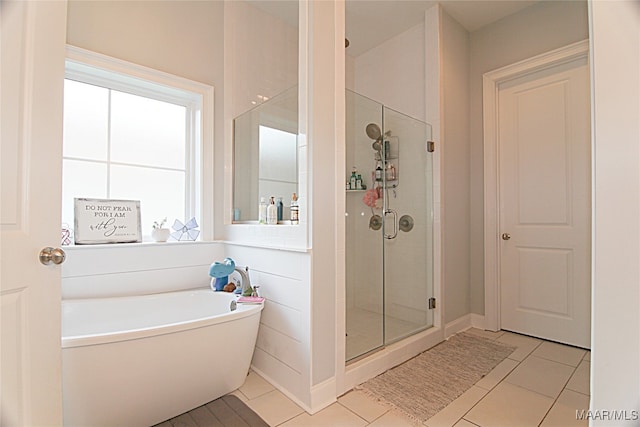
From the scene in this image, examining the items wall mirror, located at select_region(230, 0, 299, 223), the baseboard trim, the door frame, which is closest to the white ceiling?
wall mirror, located at select_region(230, 0, 299, 223)

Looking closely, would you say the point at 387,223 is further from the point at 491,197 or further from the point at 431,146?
the point at 491,197

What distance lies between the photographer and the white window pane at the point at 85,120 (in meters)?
2.05

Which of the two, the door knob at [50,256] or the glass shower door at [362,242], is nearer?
the door knob at [50,256]

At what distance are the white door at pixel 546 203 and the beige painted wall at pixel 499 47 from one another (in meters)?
0.18

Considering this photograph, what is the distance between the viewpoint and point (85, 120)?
2.12m

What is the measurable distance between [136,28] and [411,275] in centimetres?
285

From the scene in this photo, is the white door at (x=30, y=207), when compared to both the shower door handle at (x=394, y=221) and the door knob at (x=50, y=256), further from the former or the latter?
the shower door handle at (x=394, y=221)

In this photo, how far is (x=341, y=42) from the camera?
73.7 inches

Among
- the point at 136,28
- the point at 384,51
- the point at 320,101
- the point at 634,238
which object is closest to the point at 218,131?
the point at 136,28

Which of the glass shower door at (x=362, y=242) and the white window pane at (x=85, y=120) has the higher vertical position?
the white window pane at (x=85, y=120)

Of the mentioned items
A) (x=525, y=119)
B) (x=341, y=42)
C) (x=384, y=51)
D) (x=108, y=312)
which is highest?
(x=384, y=51)

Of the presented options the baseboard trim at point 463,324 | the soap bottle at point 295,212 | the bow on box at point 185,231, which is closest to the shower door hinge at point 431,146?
the soap bottle at point 295,212

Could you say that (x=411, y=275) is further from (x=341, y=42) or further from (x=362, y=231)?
(x=341, y=42)

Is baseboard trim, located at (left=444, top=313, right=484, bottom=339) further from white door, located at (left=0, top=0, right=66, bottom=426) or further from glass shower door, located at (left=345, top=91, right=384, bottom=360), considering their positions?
white door, located at (left=0, top=0, right=66, bottom=426)
